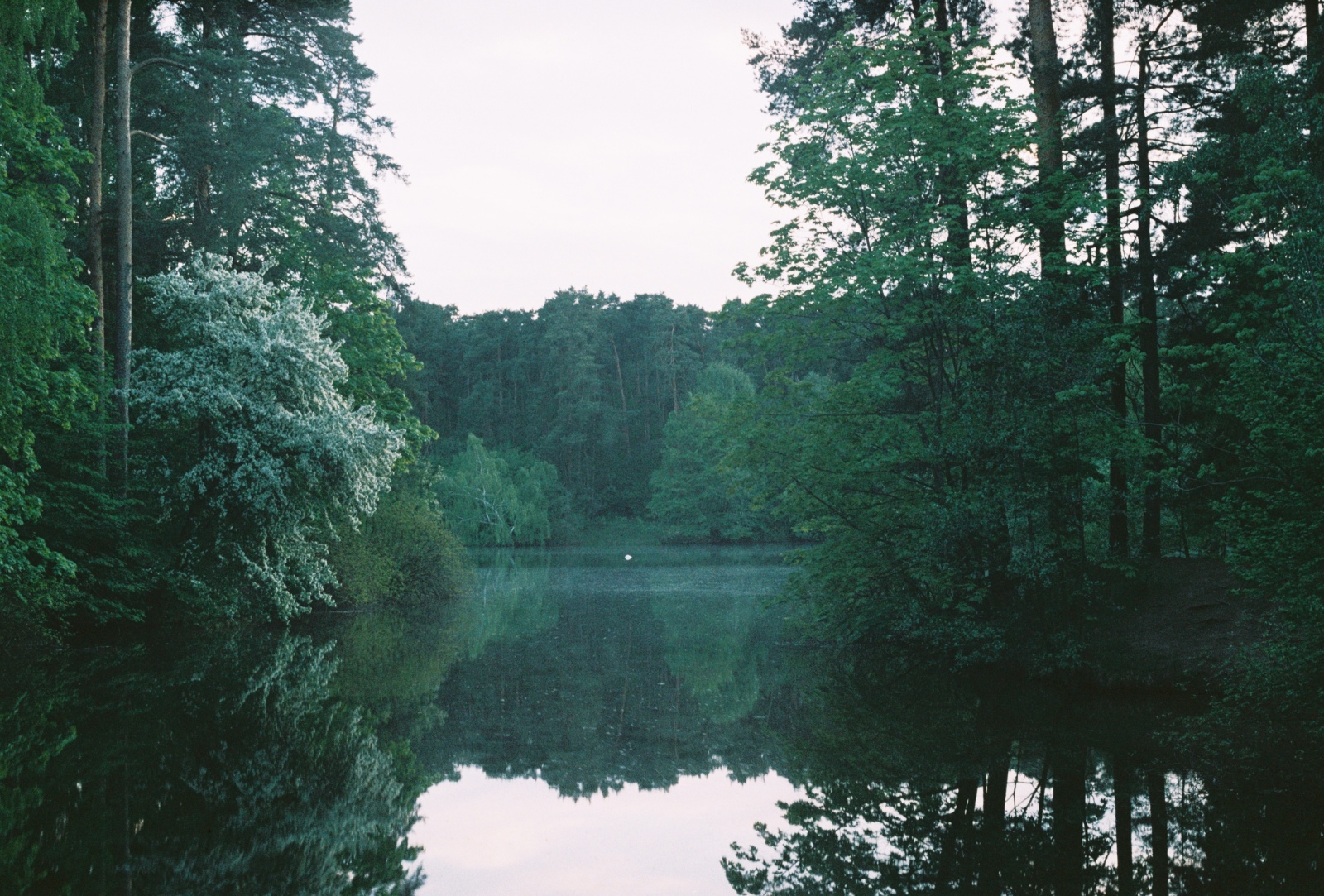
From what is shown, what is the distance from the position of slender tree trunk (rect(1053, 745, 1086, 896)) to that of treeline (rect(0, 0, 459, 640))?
1170cm

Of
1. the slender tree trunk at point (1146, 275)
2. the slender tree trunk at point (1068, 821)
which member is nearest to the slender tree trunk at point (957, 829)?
the slender tree trunk at point (1068, 821)

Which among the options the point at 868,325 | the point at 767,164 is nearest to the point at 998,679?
the point at 868,325

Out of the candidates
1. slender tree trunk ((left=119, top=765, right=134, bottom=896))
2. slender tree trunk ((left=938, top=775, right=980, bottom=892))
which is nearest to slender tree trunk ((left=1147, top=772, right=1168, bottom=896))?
slender tree trunk ((left=938, top=775, right=980, bottom=892))

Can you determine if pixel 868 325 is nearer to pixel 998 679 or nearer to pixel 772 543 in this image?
pixel 998 679

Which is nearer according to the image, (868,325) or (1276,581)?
(1276,581)

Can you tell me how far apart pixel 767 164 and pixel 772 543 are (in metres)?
51.7

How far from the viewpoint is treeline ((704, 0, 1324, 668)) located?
12703 millimetres

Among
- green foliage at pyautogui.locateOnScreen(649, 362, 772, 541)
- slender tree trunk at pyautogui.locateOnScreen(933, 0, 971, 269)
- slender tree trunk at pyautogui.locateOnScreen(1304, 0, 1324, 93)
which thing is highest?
slender tree trunk at pyautogui.locateOnScreen(1304, 0, 1324, 93)

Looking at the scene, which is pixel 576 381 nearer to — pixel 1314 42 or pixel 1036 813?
pixel 1314 42

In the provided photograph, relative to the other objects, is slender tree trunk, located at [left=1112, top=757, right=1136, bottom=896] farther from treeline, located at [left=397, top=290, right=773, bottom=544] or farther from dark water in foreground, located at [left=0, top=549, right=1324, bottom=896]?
treeline, located at [left=397, top=290, right=773, bottom=544]

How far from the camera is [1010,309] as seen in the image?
42.3 ft

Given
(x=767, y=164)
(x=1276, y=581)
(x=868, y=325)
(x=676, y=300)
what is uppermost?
(x=676, y=300)

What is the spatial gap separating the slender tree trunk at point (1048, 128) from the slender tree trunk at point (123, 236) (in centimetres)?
1552

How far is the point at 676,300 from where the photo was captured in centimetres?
8738
